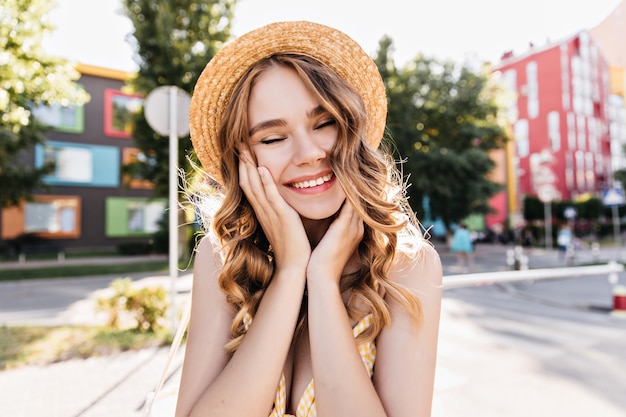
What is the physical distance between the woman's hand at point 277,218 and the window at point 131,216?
2679 centimetres

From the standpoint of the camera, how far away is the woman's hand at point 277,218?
148 centimetres

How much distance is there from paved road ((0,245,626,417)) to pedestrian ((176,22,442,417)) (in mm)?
2555

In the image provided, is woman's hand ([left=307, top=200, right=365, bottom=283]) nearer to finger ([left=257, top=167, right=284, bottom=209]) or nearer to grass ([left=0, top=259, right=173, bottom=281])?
finger ([left=257, top=167, right=284, bottom=209])

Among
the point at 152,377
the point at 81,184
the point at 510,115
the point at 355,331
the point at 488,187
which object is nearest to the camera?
the point at 355,331

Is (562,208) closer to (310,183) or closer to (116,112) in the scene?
(116,112)

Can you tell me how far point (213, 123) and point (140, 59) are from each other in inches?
674

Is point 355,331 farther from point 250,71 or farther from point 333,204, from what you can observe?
point 250,71

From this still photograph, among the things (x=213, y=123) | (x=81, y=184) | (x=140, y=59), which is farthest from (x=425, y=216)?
(x=213, y=123)

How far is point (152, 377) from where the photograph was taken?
4.42 meters

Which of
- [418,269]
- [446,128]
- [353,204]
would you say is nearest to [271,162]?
[353,204]

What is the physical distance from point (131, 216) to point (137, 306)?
2384cm

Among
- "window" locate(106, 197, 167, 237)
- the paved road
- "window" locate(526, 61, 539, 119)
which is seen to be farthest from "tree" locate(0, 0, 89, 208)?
"window" locate(526, 61, 539, 119)

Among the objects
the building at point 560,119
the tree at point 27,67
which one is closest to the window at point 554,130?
the building at point 560,119

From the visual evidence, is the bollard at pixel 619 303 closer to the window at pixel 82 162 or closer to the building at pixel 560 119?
the window at pixel 82 162
